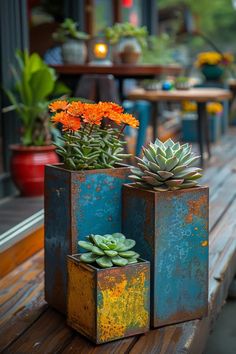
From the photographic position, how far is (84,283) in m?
2.17

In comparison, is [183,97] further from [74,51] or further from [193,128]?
[193,128]

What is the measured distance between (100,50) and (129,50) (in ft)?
0.77

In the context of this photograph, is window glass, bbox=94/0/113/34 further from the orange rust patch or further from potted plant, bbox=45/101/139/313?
the orange rust patch

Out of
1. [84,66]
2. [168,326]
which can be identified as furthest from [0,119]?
[168,326]

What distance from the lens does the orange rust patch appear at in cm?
230

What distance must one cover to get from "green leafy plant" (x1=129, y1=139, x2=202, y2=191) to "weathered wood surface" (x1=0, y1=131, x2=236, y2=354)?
1.67ft

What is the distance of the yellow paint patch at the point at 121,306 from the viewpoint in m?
2.12

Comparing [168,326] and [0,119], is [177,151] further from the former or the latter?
[0,119]

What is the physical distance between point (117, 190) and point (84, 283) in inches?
15.2

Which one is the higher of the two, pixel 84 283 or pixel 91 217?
pixel 91 217

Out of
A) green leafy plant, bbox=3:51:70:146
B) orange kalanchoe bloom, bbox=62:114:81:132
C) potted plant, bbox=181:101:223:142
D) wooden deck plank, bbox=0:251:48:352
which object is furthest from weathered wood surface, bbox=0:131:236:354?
potted plant, bbox=181:101:223:142

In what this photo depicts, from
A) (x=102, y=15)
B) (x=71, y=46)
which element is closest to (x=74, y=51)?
(x=71, y=46)


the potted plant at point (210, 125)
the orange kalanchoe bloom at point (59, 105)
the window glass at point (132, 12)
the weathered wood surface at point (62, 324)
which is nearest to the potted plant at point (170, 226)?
the weathered wood surface at point (62, 324)

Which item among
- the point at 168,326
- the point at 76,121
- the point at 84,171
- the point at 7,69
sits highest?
the point at 7,69
